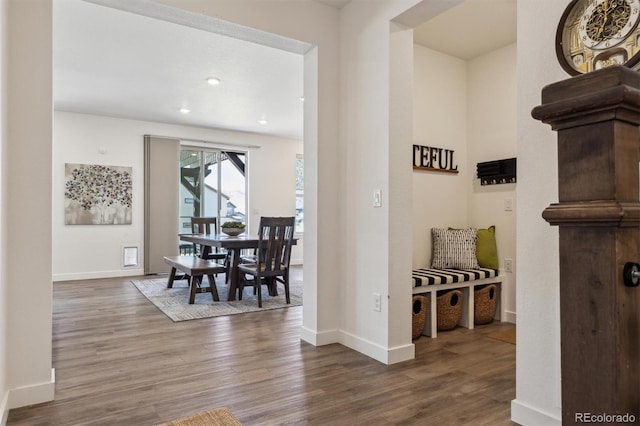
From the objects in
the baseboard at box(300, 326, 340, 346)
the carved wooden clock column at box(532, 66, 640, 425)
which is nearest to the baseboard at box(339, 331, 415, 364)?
the baseboard at box(300, 326, 340, 346)

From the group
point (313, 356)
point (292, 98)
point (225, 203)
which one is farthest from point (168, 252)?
point (313, 356)

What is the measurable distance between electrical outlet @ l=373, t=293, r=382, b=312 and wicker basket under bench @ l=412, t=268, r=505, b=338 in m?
0.45

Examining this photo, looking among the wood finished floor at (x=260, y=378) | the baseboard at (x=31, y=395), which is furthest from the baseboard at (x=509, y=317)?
the baseboard at (x=31, y=395)

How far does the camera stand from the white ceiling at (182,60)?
314 cm

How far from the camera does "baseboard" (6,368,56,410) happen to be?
1900 mm

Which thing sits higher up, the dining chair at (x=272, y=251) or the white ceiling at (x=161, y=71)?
the white ceiling at (x=161, y=71)

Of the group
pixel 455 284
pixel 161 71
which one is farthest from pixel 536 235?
pixel 161 71

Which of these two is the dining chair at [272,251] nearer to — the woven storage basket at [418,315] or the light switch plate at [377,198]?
the woven storage basket at [418,315]

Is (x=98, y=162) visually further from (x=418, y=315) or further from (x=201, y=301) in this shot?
(x=418, y=315)

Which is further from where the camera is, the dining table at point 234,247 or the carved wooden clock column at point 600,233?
the dining table at point 234,247

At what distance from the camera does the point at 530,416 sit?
1.73 meters

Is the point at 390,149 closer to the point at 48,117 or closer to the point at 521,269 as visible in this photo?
the point at 521,269

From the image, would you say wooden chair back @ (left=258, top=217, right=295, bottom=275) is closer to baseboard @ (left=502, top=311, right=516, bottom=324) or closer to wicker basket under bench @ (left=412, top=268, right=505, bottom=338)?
wicker basket under bench @ (left=412, top=268, right=505, bottom=338)

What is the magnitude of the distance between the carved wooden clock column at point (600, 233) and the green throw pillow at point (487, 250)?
3353 mm
